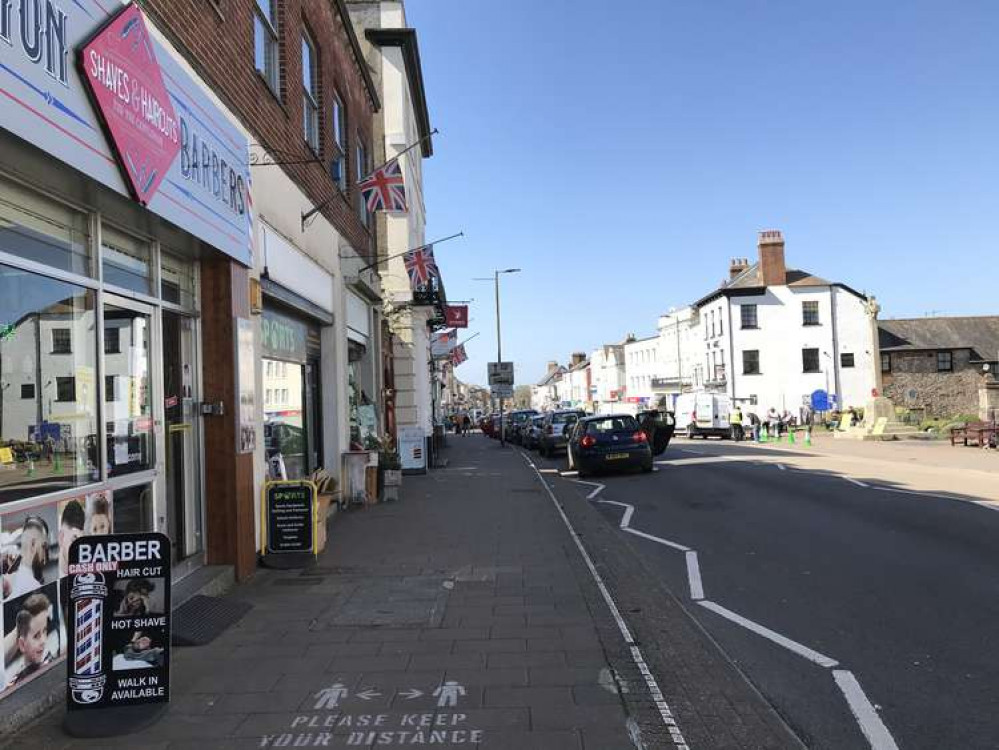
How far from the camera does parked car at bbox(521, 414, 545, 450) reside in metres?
33.0

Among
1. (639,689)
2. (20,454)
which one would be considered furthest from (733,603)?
(20,454)

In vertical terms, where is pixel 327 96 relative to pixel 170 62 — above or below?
above

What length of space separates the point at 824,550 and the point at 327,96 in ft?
33.1

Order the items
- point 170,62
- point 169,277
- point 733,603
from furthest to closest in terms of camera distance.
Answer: point 169,277 → point 733,603 → point 170,62

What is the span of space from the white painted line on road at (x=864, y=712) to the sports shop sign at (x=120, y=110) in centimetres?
523

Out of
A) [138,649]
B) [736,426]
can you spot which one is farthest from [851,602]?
[736,426]

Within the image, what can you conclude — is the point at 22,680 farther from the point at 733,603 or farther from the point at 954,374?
the point at 954,374


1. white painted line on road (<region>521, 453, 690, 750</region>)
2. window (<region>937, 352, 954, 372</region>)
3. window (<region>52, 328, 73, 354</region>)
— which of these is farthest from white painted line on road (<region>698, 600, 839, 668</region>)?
window (<region>937, 352, 954, 372</region>)

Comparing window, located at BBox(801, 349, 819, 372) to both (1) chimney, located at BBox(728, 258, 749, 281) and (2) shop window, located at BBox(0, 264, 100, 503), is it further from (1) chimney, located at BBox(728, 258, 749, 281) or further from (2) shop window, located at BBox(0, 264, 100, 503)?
(2) shop window, located at BBox(0, 264, 100, 503)

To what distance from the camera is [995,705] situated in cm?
424

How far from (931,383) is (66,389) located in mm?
59056

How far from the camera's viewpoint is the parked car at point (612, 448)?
60.5 ft

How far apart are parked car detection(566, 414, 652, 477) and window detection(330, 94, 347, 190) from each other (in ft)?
27.0

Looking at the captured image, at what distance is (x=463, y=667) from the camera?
16.1ft
